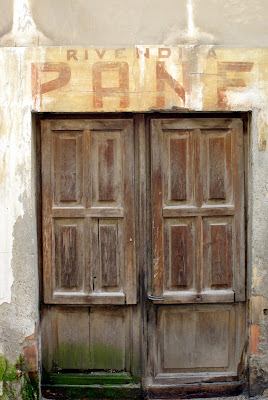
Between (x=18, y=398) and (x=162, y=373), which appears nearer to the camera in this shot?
(x=18, y=398)

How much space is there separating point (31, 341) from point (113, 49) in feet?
7.81

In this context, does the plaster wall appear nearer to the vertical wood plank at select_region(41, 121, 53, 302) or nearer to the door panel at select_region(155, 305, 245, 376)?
the vertical wood plank at select_region(41, 121, 53, 302)

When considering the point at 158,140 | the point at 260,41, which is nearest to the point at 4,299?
the point at 158,140

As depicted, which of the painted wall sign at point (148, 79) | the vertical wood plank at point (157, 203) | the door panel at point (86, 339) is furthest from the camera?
the door panel at point (86, 339)

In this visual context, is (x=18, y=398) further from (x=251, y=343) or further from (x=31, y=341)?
(x=251, y=343)

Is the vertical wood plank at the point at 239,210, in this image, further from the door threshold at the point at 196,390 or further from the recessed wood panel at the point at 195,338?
the door threshold at the point at 196,390

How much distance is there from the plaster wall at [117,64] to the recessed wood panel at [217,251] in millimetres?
703

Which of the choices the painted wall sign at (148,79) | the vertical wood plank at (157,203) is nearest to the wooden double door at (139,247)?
the vertical wood plank at (157,203)

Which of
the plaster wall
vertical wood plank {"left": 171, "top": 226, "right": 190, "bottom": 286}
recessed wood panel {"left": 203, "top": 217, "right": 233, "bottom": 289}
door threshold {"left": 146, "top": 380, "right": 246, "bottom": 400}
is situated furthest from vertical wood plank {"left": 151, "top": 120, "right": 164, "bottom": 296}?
door threshold {"left": 146, "top": 380, "right": 246, "bottom": 400}

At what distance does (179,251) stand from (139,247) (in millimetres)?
331

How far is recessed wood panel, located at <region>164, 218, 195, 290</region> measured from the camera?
12.3 feet

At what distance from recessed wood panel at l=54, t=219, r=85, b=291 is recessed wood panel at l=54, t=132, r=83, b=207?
203mm

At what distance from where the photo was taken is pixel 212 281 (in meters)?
3.75

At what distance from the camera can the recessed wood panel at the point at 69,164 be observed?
3.71 meters
